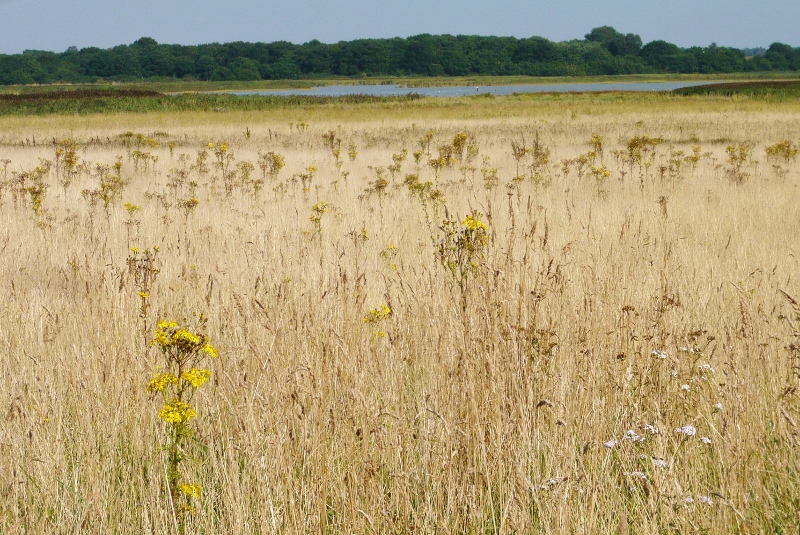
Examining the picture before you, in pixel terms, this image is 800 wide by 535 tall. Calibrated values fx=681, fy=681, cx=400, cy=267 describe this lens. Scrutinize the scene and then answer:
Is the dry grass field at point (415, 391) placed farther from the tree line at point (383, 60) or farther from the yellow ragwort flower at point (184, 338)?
the tree line at point (383, 60)

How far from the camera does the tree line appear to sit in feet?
540

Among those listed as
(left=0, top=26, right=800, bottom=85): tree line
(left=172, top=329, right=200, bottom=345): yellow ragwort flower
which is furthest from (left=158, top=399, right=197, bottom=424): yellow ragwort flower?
(left=0, top=26, right=800, bottom=85): tree line

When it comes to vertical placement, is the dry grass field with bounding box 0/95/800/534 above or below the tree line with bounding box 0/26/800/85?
below

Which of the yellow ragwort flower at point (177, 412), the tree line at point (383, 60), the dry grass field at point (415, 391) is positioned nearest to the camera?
the yellow ragwort flower at point (177, 412)

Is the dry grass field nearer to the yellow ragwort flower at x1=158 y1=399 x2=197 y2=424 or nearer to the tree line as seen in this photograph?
the yellow ragwort flower at x1=158 y1=399 x2=197 y2=424

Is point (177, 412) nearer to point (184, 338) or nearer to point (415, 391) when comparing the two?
point (184, 338)

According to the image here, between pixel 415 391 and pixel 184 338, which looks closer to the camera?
pixel 184 338

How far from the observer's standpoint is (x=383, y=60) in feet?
613

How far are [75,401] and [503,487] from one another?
194cm

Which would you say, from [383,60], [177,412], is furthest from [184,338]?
[383,60]

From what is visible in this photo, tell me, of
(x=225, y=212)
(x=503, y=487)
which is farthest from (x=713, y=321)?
(x=225, y=212)

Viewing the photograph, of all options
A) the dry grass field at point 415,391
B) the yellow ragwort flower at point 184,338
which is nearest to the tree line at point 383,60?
the dry grass field at point 415,391

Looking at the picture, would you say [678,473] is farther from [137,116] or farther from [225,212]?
[137,116]

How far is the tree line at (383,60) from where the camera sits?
6476 inches
